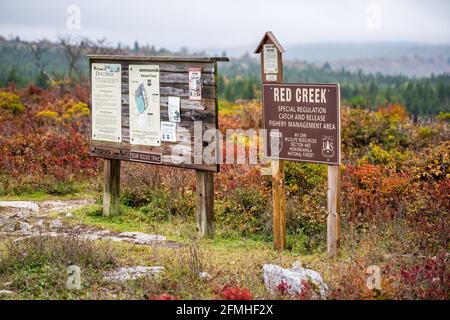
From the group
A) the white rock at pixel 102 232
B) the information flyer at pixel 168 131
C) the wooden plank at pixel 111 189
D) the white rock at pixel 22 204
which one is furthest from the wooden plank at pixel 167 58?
the white rock at pixel 22 204

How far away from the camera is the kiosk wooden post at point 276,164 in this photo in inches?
367

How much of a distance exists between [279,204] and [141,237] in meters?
2.22

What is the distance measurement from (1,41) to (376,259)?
57.7 metres

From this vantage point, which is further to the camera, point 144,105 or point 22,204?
A: point 22,204

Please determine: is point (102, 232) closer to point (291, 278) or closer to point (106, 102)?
point (106, 102)

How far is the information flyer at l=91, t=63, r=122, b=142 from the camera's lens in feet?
36.7

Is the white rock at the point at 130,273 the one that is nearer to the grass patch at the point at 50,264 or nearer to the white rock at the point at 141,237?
the grass patch at the point at 50,264

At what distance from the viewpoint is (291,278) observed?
730cm

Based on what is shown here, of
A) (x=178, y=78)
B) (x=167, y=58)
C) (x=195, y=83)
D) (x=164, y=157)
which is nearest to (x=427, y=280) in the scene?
(x=195, y=83)

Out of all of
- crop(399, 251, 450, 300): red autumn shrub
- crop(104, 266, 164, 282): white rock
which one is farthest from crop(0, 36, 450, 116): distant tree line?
crop(104, 266, 164, 282): white rock

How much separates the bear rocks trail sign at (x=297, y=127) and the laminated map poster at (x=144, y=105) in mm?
1935

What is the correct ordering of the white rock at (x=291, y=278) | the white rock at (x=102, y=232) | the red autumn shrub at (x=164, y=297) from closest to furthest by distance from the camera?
the red autumn shrub at (x=164, y=297) < the white rock at (x=291, y=278) < the white rock at (x=102, y=232)

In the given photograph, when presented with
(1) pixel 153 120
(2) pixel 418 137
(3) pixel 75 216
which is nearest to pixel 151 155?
(1) pixel 153 120
